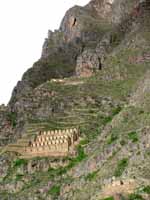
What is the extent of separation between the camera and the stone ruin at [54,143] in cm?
9500

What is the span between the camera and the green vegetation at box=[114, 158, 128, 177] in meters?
76.3

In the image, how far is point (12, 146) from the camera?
10106cm

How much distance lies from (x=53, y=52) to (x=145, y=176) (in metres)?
74.0

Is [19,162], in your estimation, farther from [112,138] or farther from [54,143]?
[112,138]

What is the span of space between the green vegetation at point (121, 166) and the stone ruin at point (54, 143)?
14.3 meters

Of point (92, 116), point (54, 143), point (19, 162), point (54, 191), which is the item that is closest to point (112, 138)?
point (54, 191)

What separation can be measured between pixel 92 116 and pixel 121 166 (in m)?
22.0

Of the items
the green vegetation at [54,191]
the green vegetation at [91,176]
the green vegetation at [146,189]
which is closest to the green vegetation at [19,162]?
the green vegetation at [54,191]

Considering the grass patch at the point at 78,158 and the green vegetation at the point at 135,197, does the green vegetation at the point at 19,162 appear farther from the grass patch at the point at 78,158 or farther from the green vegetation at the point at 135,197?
the green vegetation at the point at 135,197

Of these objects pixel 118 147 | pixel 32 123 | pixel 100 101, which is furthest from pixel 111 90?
pixel 118 147

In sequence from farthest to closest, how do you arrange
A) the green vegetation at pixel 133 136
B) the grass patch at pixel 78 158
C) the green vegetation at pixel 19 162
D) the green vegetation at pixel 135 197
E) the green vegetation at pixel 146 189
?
1. the green vegetation at pixel 19 162
2. the grass patch at pixel 78 158
3. the green vegetation at pixel 133 136
4. the green vegetation at pixel 146 189
5. the green vegetation at pixel 135 197

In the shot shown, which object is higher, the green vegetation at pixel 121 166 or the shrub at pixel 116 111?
the shrub at pixel 116 111

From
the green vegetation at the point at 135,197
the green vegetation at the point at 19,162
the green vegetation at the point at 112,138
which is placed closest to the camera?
the green vegetation at the point at 135,197

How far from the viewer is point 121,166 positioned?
77938mm
